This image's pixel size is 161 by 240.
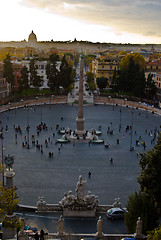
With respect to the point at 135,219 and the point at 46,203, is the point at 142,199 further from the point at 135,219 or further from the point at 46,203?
the point at 46,203

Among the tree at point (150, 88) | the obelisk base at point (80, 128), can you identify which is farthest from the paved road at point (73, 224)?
the tree at point (150, 88)

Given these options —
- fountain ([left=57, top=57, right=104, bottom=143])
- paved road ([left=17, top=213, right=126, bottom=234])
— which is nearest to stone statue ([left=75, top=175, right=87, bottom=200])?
paved road ([left=17, top=213, right=126, bottom=234])

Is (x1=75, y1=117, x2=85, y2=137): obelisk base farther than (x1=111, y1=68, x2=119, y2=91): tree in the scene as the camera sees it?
No

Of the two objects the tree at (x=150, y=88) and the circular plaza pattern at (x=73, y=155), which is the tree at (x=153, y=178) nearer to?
the circular plaza pattern at (x=73, y=155)

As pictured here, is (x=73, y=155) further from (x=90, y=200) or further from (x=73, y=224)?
(x=73, y=224)

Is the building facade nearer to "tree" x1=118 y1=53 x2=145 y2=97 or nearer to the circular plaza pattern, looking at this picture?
"tree" x1=118 y1=53 x2=145 y2=97

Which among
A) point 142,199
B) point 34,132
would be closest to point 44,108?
point 34,132
